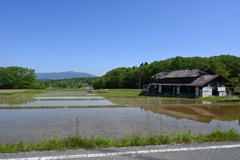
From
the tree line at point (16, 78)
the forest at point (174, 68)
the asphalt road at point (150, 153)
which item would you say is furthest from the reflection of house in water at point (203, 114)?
the tree line at point (16, 78)

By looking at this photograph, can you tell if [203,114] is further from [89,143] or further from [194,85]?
[194,85]

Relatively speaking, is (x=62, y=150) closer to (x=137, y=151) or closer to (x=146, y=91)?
(x=137, y=151)

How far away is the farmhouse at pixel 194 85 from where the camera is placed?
87.3ft

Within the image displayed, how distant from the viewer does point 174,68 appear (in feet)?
160

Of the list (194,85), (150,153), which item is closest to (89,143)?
(150,153)

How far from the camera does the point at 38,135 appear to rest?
24.1 ft

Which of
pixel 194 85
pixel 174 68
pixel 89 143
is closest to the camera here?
pixel 89 143

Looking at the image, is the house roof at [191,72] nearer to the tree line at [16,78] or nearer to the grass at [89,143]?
the grass at [89,143]

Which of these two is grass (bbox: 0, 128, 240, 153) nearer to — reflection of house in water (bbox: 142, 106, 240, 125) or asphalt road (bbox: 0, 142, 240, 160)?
asphalt road (bbox: 0, 142, 240, 160)

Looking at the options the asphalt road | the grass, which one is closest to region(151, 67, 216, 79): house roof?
the grass

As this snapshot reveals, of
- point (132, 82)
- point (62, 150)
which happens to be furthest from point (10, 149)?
point (132, 82)

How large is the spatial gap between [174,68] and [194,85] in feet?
76.0

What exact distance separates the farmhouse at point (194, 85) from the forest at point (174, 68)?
11.4ft

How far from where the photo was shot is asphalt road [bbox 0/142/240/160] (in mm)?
4137
